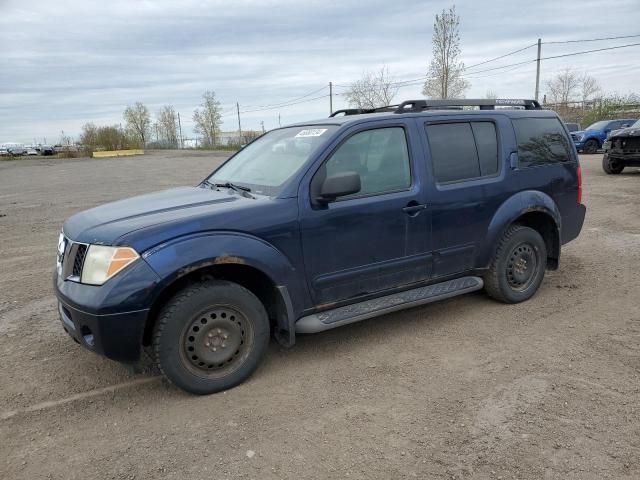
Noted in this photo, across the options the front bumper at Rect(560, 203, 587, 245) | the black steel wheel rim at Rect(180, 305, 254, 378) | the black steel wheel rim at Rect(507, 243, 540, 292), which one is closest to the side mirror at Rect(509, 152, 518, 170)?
the black steel wheel rim at Rect(507, 243, 540, 292)

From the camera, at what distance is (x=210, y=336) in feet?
10.9

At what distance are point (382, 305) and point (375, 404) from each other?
92 cm

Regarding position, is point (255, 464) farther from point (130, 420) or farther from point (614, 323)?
point (614, 323)

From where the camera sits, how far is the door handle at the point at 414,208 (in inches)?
156

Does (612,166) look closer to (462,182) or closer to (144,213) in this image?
(462,182)

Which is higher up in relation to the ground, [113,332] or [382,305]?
[113,332]

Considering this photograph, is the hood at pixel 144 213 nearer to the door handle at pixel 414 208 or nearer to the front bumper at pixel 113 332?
the front bumper at pixel 113 332

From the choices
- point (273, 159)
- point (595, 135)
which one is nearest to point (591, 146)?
point (595, 135)

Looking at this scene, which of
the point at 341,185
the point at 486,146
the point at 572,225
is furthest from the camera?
the point at 572,225

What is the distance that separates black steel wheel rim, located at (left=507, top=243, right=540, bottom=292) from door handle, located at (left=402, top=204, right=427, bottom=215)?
3.97 ft

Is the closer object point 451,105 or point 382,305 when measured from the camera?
point 382,305

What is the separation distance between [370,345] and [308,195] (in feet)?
4.43

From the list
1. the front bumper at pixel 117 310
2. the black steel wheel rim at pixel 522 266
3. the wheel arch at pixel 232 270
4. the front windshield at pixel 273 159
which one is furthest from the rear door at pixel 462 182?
the front bumper at pixel 117 310

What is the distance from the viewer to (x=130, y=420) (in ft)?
10.2
